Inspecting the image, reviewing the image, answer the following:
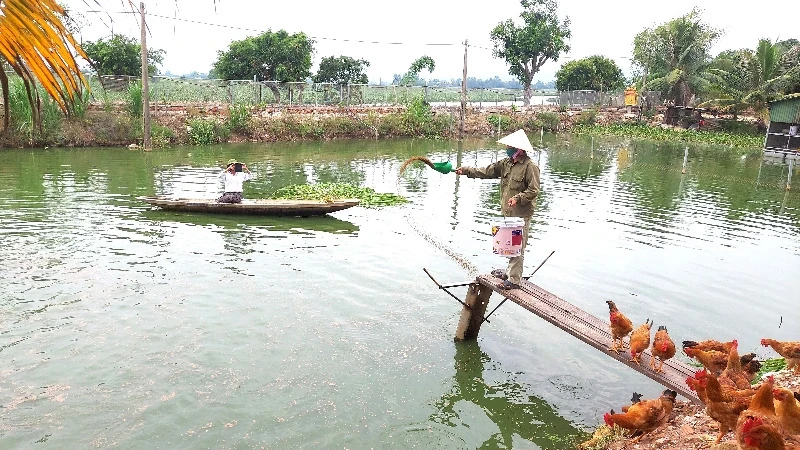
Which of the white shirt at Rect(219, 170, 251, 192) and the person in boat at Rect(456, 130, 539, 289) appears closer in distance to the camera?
the person in boat at Rect(456, 130, 539, 289)

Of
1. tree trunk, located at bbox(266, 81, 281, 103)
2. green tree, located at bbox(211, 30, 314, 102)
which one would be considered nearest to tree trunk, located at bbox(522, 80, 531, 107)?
green tree, located at bbox(211, 30, 314, 102)

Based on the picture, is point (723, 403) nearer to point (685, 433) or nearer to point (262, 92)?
point (685, 433)

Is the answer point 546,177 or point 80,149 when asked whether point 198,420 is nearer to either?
point 546,177

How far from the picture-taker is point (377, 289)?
9945 millimetres

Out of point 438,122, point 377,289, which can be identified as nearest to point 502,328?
point 377,289

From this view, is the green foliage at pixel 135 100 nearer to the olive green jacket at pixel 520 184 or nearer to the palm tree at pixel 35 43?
the olive green jacket at pixel 520 184

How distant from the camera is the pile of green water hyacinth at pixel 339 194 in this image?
53.5 ft

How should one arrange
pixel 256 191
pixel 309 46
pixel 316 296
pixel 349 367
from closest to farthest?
pixel 349 367 < pixel 316 296 < pixel 256 191 < pixel 309 46

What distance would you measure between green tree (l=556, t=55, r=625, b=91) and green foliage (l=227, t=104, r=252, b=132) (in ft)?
100

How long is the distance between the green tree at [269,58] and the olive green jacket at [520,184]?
31.4 meters

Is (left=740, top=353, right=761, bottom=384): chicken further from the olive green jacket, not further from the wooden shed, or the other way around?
the wooden shed

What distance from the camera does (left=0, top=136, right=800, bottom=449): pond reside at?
616cm

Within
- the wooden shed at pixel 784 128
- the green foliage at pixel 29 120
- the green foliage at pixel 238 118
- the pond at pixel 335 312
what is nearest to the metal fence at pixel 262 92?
the green foliage at pixel 238 118

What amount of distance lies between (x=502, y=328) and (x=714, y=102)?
3726cm
